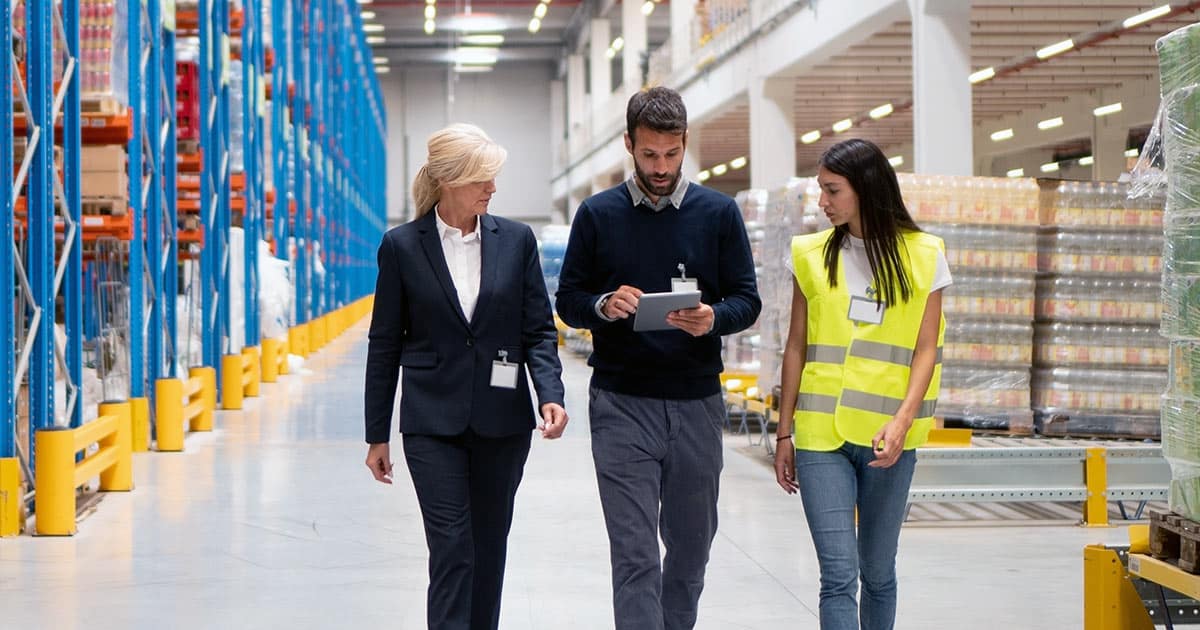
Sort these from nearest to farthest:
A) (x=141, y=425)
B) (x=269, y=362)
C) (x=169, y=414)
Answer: (x=141, y=425), (x=169, y=414), (x=269, y=362)

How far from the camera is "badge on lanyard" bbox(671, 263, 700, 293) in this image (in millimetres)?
3559

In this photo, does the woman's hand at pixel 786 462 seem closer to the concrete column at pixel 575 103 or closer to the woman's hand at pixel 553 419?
the woman's hand at pixel 553 419

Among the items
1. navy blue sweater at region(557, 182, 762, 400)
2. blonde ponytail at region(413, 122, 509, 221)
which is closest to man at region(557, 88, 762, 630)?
navy blue sweater at region(557, 182, 762, 400)

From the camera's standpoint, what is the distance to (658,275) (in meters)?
3.68

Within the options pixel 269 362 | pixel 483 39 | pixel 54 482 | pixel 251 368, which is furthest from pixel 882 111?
pixel 483 39

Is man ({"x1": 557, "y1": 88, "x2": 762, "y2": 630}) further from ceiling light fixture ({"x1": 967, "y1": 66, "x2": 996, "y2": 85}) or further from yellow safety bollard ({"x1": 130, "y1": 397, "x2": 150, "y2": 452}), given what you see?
ceiling light fixture ({"x1": 967, "y1": 66, "x2": 996, "y2": 85})

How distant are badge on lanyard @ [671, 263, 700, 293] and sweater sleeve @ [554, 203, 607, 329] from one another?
206 mm

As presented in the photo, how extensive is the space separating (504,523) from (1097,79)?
20377 millimetres

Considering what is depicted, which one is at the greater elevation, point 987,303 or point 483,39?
point 483,39

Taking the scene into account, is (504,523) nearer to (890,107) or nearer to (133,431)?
(133,431)

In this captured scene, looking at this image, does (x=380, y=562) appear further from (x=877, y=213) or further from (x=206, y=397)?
(x=206, y=397)

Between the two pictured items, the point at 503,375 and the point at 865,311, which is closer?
the point at 865,311

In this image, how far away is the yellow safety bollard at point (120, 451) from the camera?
819 centimetres

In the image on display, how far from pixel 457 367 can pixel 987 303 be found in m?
4.96
